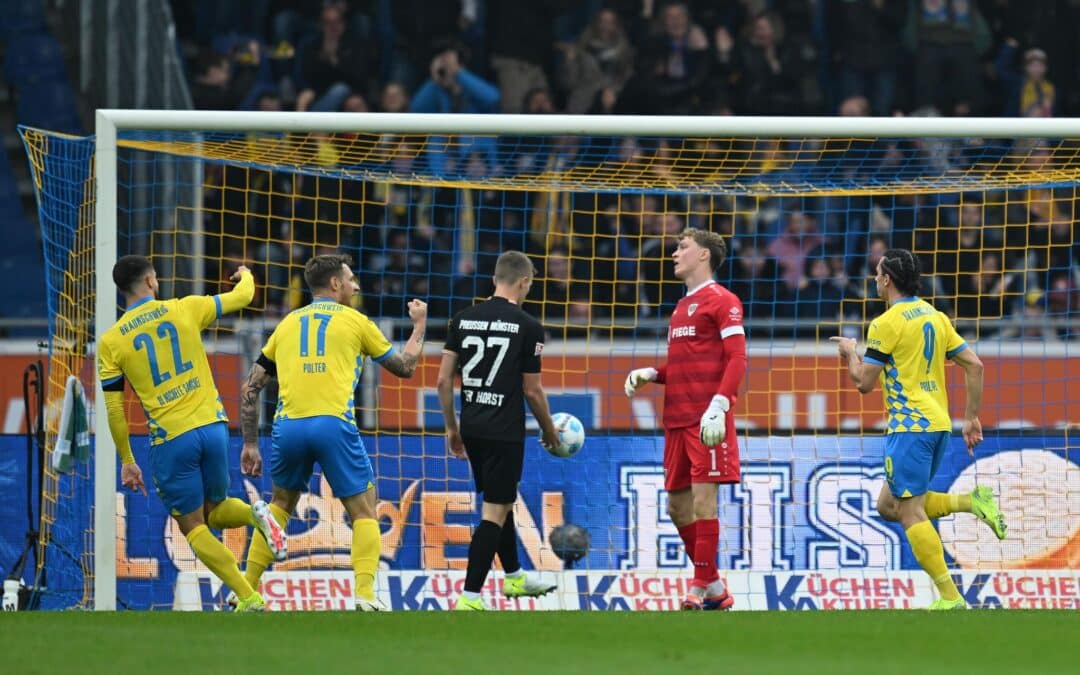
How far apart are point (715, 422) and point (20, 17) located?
11590 millimetres

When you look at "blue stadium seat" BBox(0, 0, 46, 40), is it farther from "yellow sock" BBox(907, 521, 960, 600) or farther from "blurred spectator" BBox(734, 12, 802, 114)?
"yellow sock" BBox(907, 521, 960, 600)

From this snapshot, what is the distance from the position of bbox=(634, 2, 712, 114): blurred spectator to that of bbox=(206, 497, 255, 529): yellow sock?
8.75m

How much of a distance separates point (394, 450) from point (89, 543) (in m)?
1.98

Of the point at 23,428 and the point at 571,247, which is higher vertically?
the point at 571,247

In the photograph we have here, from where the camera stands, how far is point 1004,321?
41.4 ft

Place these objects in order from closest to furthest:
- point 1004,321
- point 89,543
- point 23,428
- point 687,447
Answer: point 687,447, point 89,543, point 1004,321, point 23,428

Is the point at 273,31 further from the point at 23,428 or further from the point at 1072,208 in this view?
the point at 1072,208

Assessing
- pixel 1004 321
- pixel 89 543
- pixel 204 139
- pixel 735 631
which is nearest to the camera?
pixel 735 631

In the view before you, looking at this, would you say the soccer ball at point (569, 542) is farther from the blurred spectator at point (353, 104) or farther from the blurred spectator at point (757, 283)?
the blurred spectator at point (353, 104)

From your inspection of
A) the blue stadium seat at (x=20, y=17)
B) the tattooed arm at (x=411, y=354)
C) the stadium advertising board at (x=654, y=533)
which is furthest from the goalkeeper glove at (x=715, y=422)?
the blue stadium seat at (x=20, y=17)

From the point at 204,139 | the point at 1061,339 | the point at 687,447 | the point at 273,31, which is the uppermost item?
the point at 273,31

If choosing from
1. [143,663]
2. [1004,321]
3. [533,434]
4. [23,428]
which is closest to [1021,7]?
[1004,321]

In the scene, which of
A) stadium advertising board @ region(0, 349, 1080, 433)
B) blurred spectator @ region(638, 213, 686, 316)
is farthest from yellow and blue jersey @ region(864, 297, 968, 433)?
blurred spectator @ region(638, 213, 686, 316)

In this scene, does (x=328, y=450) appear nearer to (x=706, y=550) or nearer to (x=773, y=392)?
(x=706, y=550)
